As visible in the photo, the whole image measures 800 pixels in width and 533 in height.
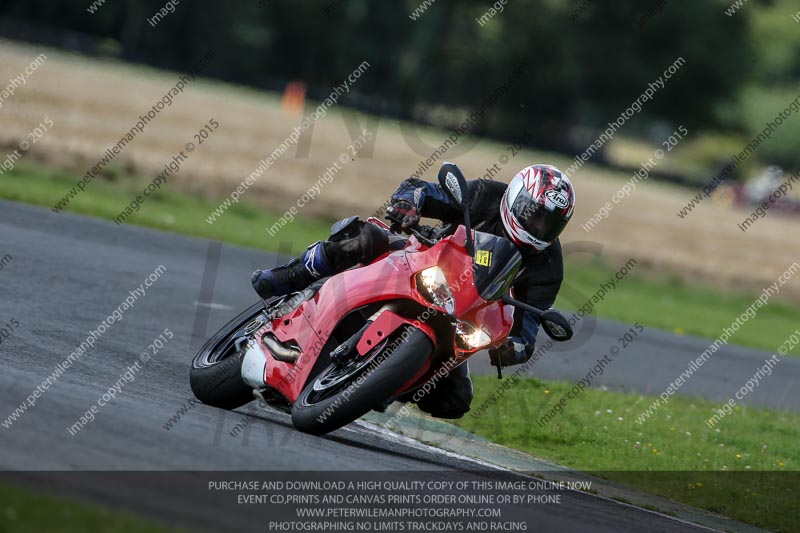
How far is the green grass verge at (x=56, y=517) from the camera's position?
14.8 feet

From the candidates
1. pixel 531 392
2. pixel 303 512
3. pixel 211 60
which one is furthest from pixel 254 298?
pixel 211 60

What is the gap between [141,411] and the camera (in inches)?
275

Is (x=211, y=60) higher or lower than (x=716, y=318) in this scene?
lower

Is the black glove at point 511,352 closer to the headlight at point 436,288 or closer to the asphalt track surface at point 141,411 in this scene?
the headlight at point 436,288

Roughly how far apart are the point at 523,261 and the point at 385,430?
1751 mm

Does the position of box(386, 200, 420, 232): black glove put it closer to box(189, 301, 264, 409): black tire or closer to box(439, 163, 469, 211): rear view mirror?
box(439, 163, 469, 211): rear view mirror

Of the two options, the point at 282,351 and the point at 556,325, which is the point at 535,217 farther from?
the point at 282,351

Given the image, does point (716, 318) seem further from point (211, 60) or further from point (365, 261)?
point (211, 60)

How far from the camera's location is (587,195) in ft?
134

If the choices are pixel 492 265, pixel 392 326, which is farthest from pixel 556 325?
pixel 392 326

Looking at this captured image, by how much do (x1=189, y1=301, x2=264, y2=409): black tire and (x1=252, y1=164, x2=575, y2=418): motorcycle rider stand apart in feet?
1.07

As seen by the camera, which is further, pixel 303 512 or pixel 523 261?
pixel 523 261

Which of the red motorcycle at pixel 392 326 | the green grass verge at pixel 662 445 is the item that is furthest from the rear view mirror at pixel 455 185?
the green grass verge at pixel 662 445

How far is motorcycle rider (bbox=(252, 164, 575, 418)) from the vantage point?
7410 millimetres
